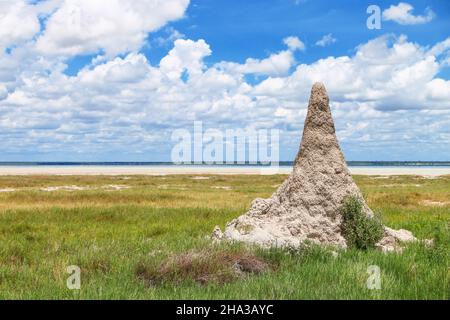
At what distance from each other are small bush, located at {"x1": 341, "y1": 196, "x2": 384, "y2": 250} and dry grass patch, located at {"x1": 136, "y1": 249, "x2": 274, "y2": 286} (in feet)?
10.7

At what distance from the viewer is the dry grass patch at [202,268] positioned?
29.3 ft

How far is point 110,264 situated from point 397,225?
10.8 metres

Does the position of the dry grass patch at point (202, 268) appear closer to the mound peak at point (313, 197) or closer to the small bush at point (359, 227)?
the mound peak at point (313, 197)

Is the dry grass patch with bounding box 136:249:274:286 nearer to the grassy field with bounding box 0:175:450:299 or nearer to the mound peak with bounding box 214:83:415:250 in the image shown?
the grassy field with bounding box 0:175:450:299

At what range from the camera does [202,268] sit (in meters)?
9.22

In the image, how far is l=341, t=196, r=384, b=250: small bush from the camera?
12289 millimetres

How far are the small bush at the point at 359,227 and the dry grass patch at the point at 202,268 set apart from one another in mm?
3272

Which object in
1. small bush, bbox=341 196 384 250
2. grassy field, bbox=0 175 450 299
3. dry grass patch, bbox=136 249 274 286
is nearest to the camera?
grassy field, bbox=0 175 450 299

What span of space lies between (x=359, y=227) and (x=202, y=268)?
15.4ft

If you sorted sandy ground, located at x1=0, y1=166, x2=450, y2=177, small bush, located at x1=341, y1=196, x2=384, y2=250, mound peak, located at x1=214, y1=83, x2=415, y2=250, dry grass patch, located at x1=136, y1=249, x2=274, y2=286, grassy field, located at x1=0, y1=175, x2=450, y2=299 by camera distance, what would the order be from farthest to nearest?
sandy ground, located at x1=0, y1=166, x2=450, y2=177, mound peak, located at x1=214, y1=83, x2=415, y2=250, small bush, located at x1=341, y1=196, x2=384, y2=250, dry grass patch, located at x1=136, y1=249, x2=274, y2=286, grassy field, located at x1=0, y1=175, x2=450, y2=299

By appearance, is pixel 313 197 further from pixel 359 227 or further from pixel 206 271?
pixel 206 271

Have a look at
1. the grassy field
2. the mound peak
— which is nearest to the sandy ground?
the mound peak
